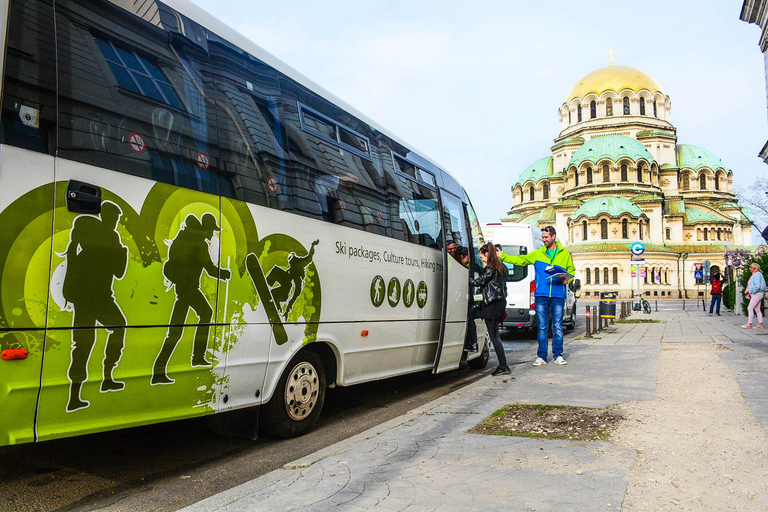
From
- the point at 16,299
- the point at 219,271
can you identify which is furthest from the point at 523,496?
the point at 16,299

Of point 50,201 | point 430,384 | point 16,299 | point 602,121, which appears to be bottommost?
point 430,384

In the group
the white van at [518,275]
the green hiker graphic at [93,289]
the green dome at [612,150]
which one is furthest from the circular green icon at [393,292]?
the green dome at [612,150]

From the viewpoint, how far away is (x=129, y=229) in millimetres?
3707

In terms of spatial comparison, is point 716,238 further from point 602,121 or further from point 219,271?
point 219,271

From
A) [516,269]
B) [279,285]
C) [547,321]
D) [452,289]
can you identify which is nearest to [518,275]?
[516,269]

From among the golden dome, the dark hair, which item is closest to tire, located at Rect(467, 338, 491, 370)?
the dark hair

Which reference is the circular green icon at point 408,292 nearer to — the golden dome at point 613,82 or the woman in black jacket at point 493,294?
the woman in black jacket at point 493,294

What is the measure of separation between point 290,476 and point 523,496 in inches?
52.7

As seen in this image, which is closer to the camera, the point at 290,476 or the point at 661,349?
the point at 290,476

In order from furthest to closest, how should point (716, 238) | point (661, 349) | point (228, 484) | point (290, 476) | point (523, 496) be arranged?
1. point (716, 238)
2. point (661, 349)
3. point (228, 484)
4. point (290, 476)
5. point (523, 496)

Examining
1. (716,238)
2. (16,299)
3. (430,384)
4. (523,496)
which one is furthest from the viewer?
(716,238)

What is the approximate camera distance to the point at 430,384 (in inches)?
340

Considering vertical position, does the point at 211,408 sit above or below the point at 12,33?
below

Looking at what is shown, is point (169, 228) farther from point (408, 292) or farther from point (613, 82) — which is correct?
point (613, 82)
